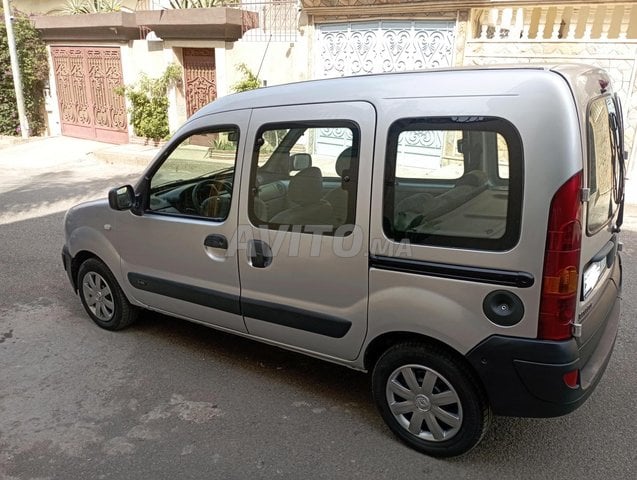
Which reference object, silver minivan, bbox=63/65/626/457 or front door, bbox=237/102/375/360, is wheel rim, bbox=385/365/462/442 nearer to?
silver minivan, bbox=63/65/626/457

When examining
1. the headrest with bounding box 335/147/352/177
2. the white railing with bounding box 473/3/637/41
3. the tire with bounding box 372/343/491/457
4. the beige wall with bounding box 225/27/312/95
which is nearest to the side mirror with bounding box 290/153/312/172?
the headrest with bounding box 335/147/352/177

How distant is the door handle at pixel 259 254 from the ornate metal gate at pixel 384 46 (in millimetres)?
6818

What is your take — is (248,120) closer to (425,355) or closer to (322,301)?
(322,301)

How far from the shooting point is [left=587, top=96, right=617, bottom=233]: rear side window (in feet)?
7.64

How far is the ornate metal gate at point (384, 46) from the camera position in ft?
30.0

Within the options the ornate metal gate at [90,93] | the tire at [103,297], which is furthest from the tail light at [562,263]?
the ornate metal gate at [90,93]

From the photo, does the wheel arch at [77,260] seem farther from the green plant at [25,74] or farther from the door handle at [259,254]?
the green plant at [25,74]

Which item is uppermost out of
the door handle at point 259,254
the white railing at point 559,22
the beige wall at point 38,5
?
the beige wall at point 38,5

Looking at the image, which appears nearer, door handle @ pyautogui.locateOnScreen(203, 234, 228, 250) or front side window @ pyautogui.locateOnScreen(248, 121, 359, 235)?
front side window @ pyautogui.locateOnScreen(248, 121, 359, 235)

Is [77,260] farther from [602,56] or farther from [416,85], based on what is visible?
[602,56]

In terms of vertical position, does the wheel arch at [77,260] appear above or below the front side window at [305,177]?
below

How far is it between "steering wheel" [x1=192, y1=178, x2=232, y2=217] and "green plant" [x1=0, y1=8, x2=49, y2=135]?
14101mm

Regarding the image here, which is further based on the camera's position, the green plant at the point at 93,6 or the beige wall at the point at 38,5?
the beige wall at the point at 38,5

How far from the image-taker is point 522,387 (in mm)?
2363
